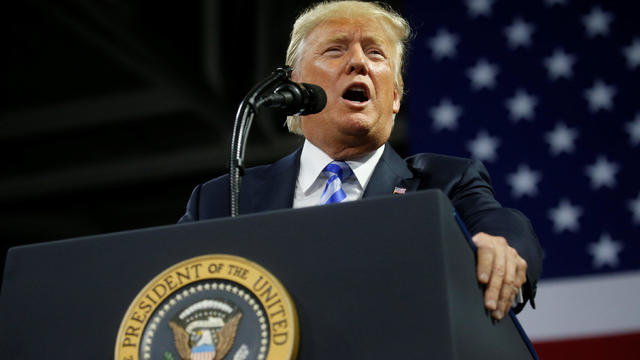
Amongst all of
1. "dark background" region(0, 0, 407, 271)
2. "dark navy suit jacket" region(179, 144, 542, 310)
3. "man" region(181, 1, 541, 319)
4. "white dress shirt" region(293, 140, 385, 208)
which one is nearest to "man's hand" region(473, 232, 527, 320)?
"man" region(181, 1, 541, 319)

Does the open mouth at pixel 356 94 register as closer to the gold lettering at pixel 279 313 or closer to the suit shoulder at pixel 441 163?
the suit shoulder at pixel 441 163

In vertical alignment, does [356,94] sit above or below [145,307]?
above

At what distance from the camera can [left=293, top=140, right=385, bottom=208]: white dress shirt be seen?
136 cm

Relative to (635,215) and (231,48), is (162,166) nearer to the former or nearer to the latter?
(231,48)

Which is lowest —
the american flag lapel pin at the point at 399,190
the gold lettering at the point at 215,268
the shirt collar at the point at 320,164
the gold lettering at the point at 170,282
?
the gold lettering at the point at 170,282

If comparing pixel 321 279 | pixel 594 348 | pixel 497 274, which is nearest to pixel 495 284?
pixel 497 274

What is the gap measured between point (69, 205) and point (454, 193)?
6.40 metres

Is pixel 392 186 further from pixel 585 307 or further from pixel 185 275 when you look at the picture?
pixel 585 307

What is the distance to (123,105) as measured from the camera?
18.7ft

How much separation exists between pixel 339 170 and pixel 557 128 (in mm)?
1873

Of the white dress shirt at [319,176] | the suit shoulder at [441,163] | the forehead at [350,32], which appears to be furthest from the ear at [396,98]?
the suit shoulder at [441,163]

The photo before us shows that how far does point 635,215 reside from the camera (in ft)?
9.12

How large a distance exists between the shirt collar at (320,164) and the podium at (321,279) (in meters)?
0.55

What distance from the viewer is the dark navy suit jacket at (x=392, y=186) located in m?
1.25
